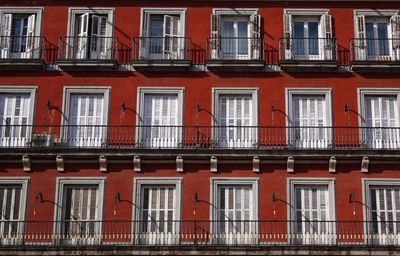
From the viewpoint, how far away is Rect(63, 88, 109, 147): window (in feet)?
95.1

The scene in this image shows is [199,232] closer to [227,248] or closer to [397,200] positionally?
[227,248]

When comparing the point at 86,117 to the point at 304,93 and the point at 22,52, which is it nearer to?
the point at 22,52

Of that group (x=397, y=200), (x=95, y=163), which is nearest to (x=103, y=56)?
(x=95, y=163)

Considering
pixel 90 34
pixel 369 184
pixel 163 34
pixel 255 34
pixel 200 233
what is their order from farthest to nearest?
pixel 163 34 → pixel 90 34 → pixel 255 34 → pixel 369 184 → pixel 200 233

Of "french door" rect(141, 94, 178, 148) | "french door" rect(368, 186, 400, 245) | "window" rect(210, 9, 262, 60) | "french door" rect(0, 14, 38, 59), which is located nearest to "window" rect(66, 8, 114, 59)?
"french door" rect(0, 14, 38, 59)

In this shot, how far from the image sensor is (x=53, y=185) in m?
28.5

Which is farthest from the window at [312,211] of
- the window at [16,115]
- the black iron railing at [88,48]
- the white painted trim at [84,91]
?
the window at [16,115]

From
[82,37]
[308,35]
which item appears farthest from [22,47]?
[308,35]

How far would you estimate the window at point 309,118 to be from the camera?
2900 centimetres

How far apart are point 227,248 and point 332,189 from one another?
4.63 meters

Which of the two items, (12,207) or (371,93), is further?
(371,93)

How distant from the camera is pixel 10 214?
28.3 meters

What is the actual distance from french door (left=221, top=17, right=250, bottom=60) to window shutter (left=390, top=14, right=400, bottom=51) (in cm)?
562

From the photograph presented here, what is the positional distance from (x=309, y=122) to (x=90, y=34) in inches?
360
